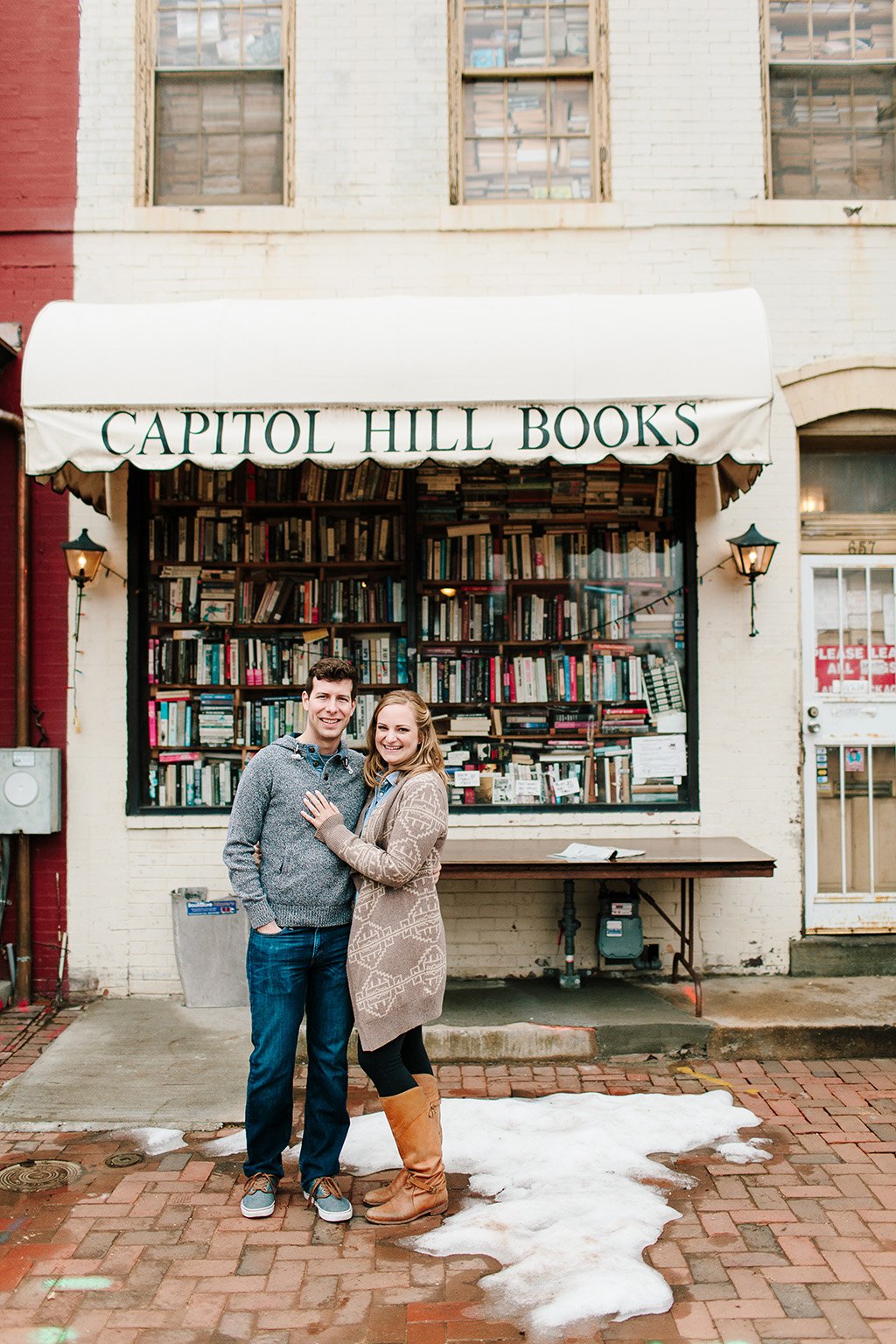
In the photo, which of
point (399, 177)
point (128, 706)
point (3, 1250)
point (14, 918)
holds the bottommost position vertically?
point (3, 1250)

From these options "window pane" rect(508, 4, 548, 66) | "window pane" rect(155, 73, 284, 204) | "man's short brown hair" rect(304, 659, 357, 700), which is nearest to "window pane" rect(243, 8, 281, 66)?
"window pane" rect(155, 73, 284, 204)

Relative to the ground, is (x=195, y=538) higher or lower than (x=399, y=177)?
lower

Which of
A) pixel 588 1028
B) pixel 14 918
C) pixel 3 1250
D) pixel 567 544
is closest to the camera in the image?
pixel 3 1250

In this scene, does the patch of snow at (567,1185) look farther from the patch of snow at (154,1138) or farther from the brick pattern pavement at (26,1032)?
the brick pattern pavement at (26,1032)

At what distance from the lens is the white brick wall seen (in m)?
6.38

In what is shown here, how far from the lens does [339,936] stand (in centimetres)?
384

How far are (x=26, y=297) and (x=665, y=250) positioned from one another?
13.3ft

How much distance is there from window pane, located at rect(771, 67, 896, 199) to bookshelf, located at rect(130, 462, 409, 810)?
10.8 feet

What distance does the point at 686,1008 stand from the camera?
5621 mm

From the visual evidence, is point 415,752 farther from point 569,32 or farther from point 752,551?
point 569,32

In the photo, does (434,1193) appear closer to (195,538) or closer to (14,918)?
(14,918)

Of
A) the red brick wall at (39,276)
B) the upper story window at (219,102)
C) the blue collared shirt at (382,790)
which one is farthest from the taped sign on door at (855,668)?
the red brick wall at (39,276)

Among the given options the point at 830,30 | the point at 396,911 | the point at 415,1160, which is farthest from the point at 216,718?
the point at 830,30

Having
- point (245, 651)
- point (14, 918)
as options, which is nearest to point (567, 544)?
point (245, 651)
